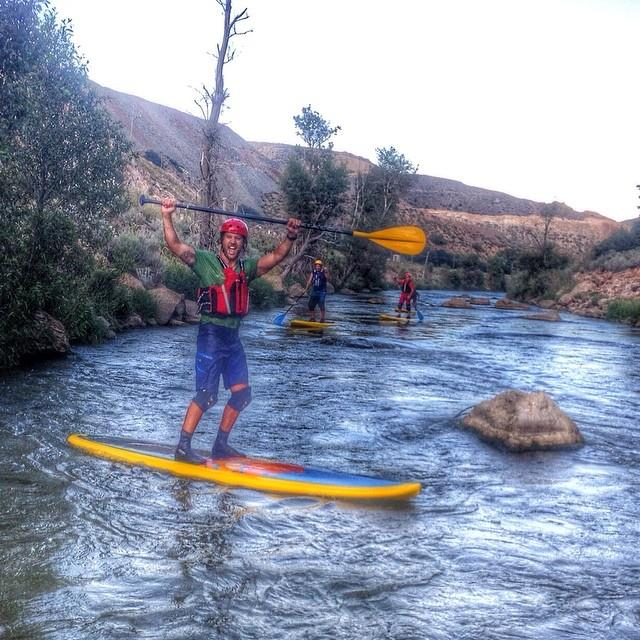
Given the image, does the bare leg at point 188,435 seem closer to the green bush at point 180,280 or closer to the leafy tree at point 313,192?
the green bush at point 180,280

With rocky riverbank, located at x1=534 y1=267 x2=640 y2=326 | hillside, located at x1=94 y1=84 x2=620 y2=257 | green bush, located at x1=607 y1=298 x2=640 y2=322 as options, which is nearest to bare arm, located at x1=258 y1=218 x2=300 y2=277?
green bush, located at x1=607 y1=298 x2=640 y2=322

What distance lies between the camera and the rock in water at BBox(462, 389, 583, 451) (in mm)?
7477

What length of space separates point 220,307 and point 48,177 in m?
9.36

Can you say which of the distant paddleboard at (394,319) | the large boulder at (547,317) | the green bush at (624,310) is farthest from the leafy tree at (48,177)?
the green bush at (624,310)

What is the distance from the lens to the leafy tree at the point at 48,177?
1085cm

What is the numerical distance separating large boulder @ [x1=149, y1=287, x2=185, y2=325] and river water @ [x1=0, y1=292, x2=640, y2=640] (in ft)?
26.4

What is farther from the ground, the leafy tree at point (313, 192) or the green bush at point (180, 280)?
the leafy tree at point (313, 192)

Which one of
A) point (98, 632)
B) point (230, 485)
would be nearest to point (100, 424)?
point (230, 485)

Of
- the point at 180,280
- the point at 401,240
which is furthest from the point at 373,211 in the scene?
the point at 401,240

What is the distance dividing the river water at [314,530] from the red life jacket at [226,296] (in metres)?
1.34

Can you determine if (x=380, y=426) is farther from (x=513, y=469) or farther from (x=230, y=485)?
(x=230, y=485)

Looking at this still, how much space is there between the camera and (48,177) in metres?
13.8

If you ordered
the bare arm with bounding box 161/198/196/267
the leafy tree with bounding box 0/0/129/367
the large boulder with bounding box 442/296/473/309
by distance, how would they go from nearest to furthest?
1. the bare arm with bounding box 161/198/196/267
2. the leafy tree with bounding box 0/0/129/367
3. the large boulder with bounding box 442/296/473/309

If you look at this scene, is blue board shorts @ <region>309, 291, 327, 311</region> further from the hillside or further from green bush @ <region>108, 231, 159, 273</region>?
the hillside
